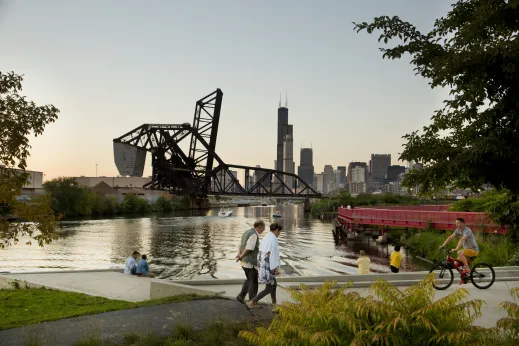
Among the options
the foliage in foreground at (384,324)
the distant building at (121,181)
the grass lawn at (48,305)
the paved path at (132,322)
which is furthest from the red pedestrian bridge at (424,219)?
the distant building at (121,181)

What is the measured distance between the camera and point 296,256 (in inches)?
1344

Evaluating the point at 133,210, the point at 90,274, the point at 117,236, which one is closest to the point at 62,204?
the point at 133,210

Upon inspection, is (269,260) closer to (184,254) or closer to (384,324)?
(384,324)

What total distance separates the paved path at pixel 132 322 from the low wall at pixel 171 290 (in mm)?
727

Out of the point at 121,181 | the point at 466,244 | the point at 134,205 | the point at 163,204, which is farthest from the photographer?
the point at 121,181

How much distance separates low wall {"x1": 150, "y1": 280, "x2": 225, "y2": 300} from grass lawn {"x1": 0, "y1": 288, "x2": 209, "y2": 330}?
0.40m

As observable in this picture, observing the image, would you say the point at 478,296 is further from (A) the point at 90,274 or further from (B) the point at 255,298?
(A) the point at 90,274

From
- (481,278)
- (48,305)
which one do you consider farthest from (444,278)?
(48,305)

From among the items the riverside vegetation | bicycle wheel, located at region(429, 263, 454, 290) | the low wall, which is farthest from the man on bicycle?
the riverside vegetation

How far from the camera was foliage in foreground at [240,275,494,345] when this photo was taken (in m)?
4.66

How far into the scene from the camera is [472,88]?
8.04 m

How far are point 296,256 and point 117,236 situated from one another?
20.9m

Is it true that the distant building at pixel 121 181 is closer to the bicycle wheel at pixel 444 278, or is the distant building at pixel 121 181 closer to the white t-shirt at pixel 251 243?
the bicycle wheel at pixel 444 278

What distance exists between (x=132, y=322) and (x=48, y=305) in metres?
4.32
